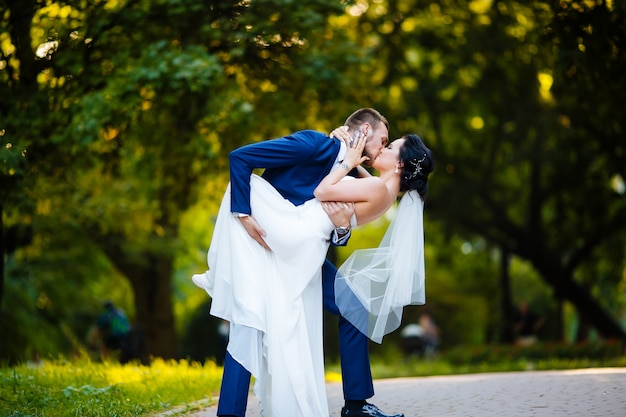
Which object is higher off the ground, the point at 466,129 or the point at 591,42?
the point at 591,42

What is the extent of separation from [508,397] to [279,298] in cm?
215

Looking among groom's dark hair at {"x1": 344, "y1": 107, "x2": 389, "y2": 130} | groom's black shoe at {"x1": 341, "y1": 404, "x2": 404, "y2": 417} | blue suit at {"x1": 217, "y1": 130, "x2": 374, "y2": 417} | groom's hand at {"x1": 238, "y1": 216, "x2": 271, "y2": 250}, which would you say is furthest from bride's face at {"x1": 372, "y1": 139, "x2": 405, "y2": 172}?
groom's black shoe at {"x1": 341, "y1": 404, "x2": 404, "y2": 417}

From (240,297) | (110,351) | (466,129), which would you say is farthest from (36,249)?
(240,297)

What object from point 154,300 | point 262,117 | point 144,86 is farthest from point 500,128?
point 144,86

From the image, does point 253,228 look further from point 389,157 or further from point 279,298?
point 389,157

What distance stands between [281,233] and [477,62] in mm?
11634

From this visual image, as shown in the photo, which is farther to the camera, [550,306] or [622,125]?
[550,306]

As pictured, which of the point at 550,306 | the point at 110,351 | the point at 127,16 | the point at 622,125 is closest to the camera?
the point at 127,16

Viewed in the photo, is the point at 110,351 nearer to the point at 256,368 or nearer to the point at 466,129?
the point at 466,129

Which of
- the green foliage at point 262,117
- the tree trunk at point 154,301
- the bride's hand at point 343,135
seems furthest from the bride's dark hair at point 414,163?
the tree trunk at point 154,301

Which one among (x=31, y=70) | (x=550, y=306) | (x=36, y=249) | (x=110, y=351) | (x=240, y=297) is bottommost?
(x=550, y=306)

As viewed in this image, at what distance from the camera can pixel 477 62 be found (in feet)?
53.5

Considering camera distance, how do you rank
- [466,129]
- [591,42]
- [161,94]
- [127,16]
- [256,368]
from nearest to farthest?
[256,368]
[591,42]
[127,16]
[161,94]
[466,129]

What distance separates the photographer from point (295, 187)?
18.7 feet
